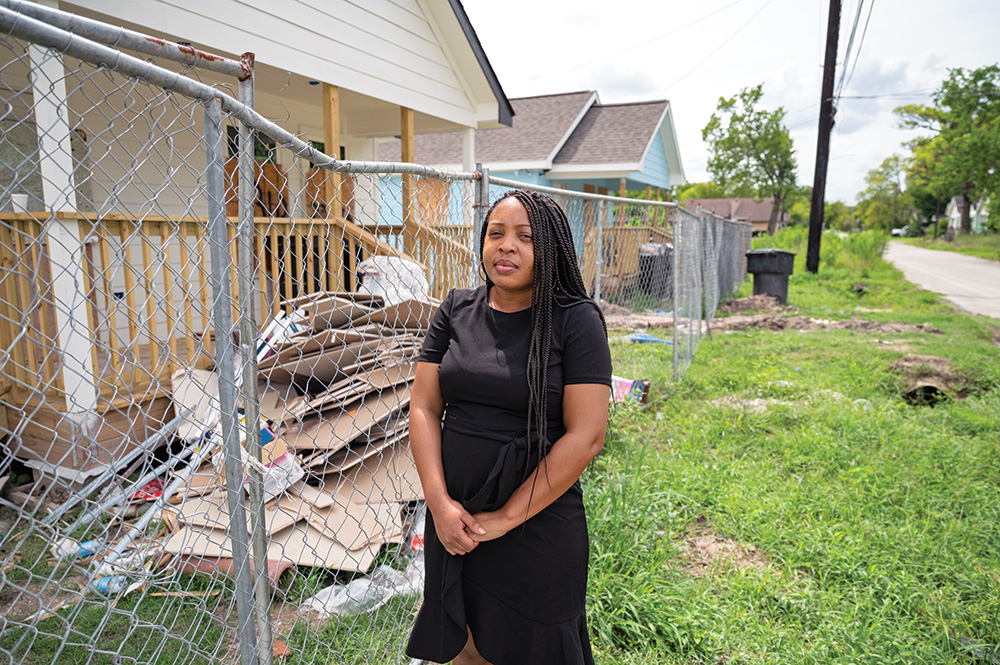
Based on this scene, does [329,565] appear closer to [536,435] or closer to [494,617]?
[494,617]

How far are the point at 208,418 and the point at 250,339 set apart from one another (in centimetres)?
279

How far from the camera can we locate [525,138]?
1766cm

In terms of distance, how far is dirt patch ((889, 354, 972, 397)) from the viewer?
688cm

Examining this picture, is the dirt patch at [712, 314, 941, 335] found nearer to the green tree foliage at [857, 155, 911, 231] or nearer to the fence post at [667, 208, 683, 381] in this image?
the fence post at [667, 208, 683, 381]

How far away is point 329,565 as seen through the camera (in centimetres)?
331

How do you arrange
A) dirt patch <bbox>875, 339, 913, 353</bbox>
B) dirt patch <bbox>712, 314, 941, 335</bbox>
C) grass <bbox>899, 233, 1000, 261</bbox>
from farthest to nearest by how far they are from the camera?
grass <bbox>899, 233, 1000, 261</bbox> → dirt patch <bbox>712, 314, 941, 335</bbox> → dirt patch <bbox>875, 339, 913, 353</bbox>

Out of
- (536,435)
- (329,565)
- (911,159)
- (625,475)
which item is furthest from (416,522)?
(911,159)

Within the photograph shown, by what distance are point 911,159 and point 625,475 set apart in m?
95.3

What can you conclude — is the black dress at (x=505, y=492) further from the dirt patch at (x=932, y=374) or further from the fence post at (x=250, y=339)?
the dirt patch at (x=932, y=374)

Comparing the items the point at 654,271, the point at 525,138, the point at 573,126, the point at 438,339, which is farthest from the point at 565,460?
the point at 573,126

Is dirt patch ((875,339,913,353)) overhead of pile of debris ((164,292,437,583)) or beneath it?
beneath

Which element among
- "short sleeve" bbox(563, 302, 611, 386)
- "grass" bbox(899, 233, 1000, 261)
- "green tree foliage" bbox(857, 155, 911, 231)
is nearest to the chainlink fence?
"short sleeve" bbox(563, 302, 611, 386)

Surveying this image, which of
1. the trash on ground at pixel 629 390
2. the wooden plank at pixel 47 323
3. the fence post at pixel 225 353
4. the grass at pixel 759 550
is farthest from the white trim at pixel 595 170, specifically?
the fence post at pixel 225 353

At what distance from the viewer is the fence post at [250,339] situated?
1.75m
